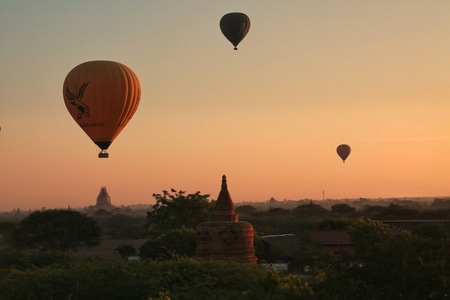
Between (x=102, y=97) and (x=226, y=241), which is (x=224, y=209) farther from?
(x=102, y=97)

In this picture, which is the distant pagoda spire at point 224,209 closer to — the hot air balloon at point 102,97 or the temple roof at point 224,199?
the temple roof at point 224,199

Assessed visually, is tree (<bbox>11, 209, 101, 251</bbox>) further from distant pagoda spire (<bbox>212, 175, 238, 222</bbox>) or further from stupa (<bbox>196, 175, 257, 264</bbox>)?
stupa (<bbox>196, 175, 257, 264</bbox>)

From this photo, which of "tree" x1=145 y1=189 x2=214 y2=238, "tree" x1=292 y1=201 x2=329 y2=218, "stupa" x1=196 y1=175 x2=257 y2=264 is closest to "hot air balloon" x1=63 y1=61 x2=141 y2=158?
"stupa" x1=196 y1=175 x2=257 y2=264

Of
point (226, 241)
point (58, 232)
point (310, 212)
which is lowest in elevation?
point (226, 241)

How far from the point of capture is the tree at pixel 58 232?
90.8 m

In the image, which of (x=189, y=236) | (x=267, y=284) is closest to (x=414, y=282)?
(x=267, y=284)

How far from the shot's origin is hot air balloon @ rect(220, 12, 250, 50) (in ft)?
184

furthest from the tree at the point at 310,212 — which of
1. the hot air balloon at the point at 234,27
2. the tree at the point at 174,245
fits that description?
the hot air balloon at the point at 234,27

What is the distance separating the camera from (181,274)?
38.2m

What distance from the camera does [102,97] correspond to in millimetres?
47625

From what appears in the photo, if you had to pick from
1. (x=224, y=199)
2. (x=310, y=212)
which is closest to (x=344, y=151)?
(x=224, y=199)

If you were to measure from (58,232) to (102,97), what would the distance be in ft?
153

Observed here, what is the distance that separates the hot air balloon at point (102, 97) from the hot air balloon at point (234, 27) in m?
9.56

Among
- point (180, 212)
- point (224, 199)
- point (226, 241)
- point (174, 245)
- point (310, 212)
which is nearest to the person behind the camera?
point (226, 241)
